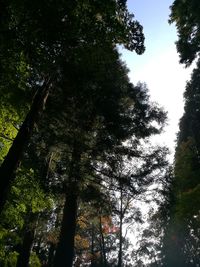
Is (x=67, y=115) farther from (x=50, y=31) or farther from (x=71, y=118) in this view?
(x=50, y=31)

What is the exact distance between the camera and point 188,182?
22.3m

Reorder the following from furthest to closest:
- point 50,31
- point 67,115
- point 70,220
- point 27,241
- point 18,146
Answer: point 27,241, point 70,220, point 67,115, point 18,146, point 50,31

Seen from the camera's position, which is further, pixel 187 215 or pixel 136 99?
pixel 187 215

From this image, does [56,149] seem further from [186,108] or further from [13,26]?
[186,108]

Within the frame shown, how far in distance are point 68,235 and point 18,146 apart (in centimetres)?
651

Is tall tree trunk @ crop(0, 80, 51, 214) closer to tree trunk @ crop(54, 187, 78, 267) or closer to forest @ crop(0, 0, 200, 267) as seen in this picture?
forest @ crop(0, 0, 200, 267)

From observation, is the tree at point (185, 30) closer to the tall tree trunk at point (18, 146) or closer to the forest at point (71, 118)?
the forest at point (71, 118)

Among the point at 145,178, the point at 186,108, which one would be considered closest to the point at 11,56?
the point at 145,178

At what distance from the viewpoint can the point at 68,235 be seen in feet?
45.4

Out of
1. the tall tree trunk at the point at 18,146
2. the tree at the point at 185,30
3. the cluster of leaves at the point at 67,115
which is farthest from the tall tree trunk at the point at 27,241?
the tree at the point at 185,30

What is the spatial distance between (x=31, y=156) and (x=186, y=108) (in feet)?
58.3

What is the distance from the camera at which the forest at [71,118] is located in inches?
292

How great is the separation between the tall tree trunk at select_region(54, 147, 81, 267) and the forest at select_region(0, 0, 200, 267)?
0.04 metres

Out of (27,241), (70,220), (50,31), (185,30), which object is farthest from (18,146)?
(185,30)
